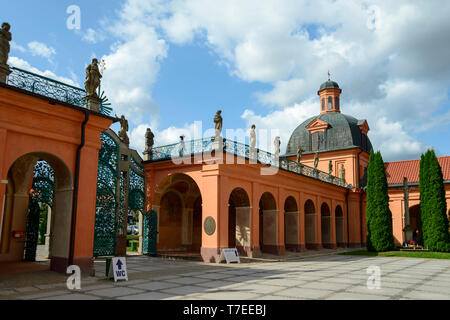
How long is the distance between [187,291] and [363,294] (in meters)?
4.35

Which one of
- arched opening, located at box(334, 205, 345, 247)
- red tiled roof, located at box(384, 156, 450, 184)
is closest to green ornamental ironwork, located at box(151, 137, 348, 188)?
arched opening, located at box(334, 205, 345, 247)

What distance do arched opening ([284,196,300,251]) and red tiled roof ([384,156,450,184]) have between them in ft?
48.0

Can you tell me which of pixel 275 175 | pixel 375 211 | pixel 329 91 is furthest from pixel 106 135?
pixel 329 91

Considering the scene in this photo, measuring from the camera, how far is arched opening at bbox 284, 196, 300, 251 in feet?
80.0

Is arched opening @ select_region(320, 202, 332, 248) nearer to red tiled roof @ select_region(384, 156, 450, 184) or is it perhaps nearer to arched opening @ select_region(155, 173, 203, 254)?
red tiled roof @ select_region(384, 156, 450, 184)

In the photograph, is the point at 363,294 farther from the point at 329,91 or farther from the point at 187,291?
the point at 329,91

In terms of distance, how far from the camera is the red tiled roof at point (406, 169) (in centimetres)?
3347

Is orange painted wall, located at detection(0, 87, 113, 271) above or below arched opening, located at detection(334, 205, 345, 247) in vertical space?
above

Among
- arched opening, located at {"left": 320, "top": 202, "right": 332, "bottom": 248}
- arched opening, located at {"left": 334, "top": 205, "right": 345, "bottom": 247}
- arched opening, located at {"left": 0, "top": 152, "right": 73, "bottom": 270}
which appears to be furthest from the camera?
arched opening, located at {"left": 334, "top": 205, "right": 345, "bottom": 247}

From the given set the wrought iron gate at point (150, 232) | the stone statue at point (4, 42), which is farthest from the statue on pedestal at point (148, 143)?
the stone statue at point (4, 42)

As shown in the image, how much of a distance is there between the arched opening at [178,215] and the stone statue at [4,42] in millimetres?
11080

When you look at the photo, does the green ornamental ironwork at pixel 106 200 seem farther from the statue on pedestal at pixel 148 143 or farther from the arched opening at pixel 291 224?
the arched opening at pixel 291 224

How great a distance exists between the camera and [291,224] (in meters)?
24.7
